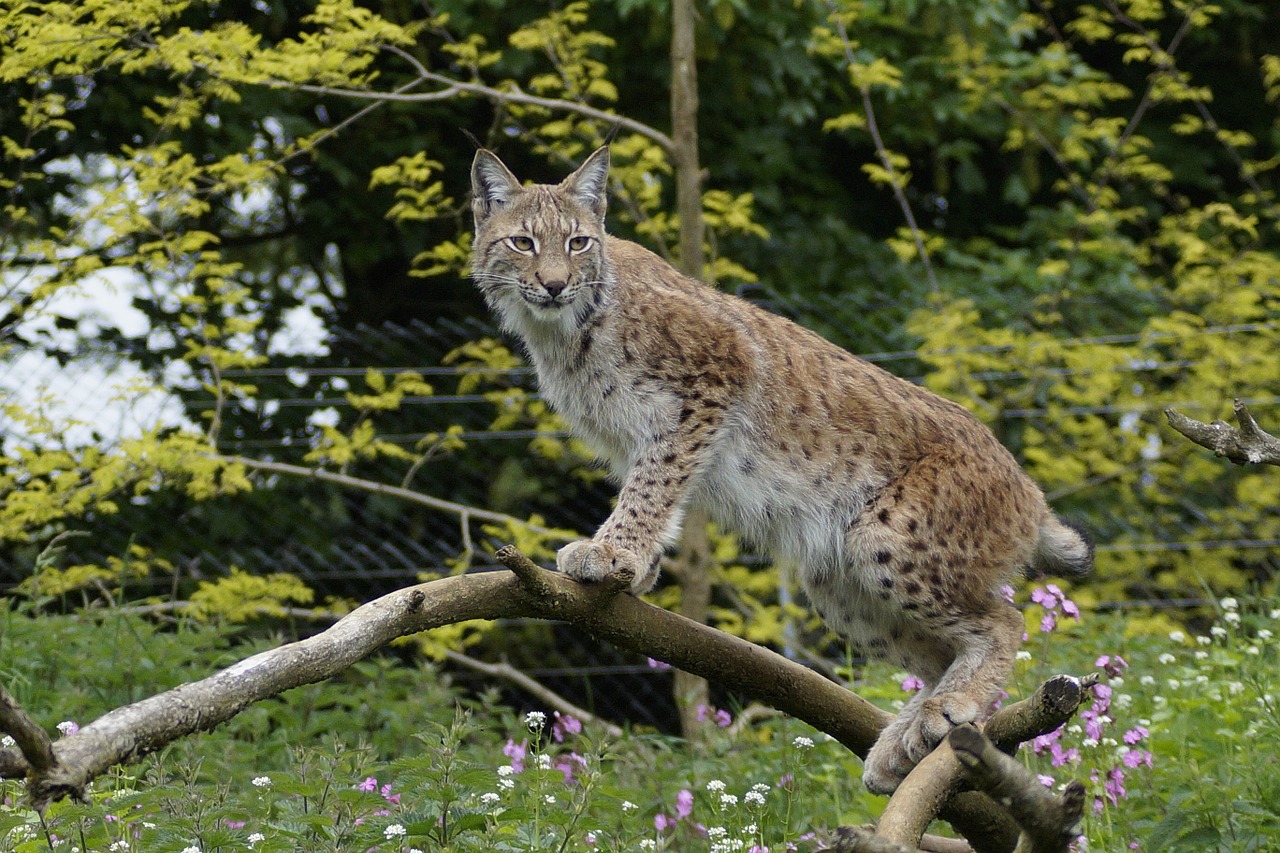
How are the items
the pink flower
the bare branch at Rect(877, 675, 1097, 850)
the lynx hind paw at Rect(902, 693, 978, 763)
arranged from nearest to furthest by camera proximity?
the bare branch at Rect(877, 675, 1097, 850), the lynx hind paw at Rect(902, 693, 978, 763), the pink flower

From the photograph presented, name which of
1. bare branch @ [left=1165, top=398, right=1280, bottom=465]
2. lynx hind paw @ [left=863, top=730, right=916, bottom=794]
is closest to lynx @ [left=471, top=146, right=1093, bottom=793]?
lynx hind paw @ [left=863, top=730, right=916, bottom=794]

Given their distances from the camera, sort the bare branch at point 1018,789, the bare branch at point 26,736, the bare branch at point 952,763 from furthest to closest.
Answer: the bare branch at point 952,763
the bare branch at point 1018,789
the bare branch at point 26,736

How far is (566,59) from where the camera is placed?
308 inches

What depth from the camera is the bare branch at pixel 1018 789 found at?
2.55 metres

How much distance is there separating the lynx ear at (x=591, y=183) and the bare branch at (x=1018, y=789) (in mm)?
2830

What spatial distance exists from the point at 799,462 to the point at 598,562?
0.86 m

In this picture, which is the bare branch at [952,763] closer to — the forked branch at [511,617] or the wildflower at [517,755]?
the forked branch at [511,617]

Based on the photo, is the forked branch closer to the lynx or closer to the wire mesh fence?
the lynx

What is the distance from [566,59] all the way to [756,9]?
1.76 metres

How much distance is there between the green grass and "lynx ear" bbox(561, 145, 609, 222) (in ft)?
6.06

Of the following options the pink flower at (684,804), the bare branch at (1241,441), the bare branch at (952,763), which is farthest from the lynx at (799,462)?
the bare branch at (1241,441)

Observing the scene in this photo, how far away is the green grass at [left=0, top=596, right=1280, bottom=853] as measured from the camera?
3.31 m

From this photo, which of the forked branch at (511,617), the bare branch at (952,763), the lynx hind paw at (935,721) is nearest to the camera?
the forked branch at (511,617)

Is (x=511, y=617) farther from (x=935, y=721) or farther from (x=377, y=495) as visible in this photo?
(x=377, y=495)
